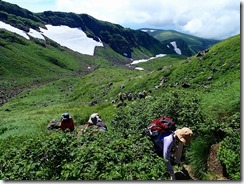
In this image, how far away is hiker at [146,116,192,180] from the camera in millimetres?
10508

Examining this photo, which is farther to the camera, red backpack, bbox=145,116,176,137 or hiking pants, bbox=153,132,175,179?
red backpack, bbox=145,116,176,137

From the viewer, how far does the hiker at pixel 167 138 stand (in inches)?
414

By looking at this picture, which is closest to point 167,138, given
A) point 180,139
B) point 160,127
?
point 180,139

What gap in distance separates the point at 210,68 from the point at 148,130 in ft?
102

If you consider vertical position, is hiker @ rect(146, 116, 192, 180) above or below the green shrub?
above

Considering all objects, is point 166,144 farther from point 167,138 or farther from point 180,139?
point 180,139

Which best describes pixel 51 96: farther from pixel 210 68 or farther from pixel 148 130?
pixel 148 130

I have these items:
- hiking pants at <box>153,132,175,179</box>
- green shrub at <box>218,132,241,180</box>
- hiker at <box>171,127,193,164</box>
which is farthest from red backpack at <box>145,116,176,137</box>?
green shrub at <box>218,132,241,180</box>

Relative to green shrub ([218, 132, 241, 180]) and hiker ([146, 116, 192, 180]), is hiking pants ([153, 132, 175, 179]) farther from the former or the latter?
green shrub ([218, 132, 241, 180])

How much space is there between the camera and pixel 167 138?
1072cm

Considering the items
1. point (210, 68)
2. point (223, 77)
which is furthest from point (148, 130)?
point (210, 68)

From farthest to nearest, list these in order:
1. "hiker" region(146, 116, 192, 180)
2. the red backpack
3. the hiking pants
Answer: the red backpack, "hiker" region(146, 116, 192, 180), the hiking pants

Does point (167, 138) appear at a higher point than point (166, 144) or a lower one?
higher

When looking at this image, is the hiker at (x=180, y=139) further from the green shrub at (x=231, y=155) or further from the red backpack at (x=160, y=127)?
the green shrub at (x=231, y=155)
